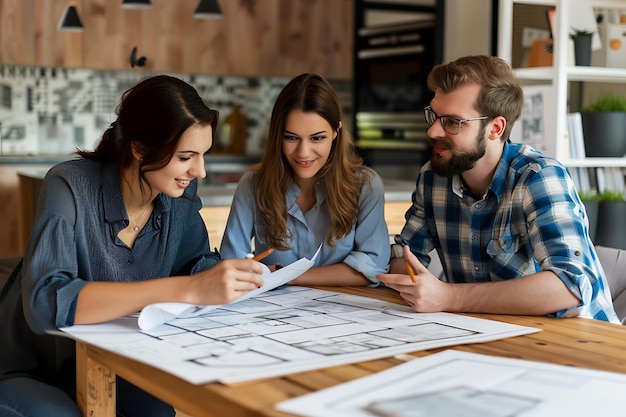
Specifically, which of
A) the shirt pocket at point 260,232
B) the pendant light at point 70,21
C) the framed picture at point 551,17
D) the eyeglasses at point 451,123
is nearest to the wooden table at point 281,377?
the eyeglasses at point 451,123

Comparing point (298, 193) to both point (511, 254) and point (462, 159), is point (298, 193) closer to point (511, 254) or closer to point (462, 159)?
point (462, 159)

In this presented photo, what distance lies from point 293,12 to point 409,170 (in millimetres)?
1712

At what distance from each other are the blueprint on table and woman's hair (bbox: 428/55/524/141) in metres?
0.64

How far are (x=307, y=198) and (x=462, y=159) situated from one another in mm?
519

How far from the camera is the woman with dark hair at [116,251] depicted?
1.66 meters

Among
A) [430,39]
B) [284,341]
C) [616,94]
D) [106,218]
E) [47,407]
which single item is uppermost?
[430,39]

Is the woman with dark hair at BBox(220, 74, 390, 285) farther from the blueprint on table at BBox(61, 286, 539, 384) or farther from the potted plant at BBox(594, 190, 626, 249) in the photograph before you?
the potted plant at BBox(594, 190, 626, 249)

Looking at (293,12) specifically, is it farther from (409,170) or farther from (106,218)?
(106,218)

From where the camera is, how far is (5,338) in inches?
73.6

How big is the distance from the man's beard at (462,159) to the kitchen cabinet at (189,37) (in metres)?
4.58

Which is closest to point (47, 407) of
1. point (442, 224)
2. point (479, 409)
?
point (479, 409)

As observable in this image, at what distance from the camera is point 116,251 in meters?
1.93

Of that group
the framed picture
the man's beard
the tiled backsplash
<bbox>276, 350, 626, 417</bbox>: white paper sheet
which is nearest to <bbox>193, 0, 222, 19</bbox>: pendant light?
the tiled backsplash

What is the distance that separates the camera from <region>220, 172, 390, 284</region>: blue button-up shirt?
7.96 ft
